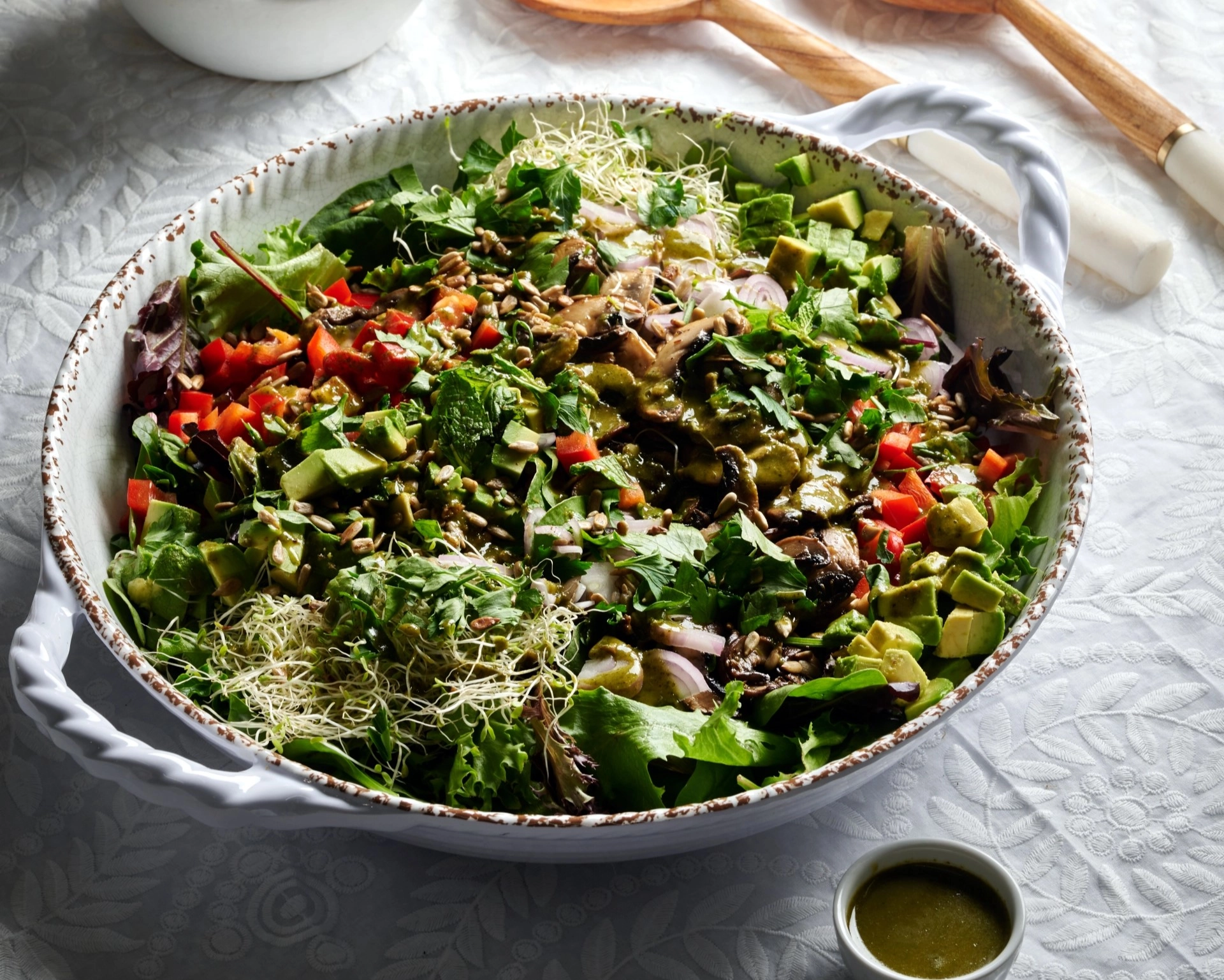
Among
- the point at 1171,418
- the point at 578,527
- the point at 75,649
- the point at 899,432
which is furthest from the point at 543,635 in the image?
the point at 1171,418

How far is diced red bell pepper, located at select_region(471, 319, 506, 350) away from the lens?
2967mm

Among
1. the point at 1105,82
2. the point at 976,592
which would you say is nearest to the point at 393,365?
the point at 976,592

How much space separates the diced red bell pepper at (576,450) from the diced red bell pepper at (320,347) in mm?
656

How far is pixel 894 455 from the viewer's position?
2.89 metres

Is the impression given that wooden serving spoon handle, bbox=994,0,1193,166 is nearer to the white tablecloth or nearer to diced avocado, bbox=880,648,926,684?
the white tablecloth

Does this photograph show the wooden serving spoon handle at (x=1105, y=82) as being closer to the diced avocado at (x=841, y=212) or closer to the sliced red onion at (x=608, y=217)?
the diced avocado at (x=841, y=212)

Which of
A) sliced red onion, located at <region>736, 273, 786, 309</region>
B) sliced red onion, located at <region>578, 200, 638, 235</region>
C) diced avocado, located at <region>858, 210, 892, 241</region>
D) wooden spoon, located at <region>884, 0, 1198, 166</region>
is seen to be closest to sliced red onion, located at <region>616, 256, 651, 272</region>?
sliced red onion, located at <region>578, 200, 638, 235</region>

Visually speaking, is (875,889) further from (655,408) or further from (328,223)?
(328,223)

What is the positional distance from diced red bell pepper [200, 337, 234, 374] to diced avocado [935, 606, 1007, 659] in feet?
6.02

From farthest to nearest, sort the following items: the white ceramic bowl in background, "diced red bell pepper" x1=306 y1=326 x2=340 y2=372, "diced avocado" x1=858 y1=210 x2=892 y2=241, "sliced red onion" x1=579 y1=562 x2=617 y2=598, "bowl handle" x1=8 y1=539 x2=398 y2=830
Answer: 1. the white ceramic bowl in background
2. "diced avocado" x1=858 y1=210 x2=892 y2=241
3. "diced red bell pepper" x1=306 y1=326 x2=340 y2=372
4. "sliced red onion" x1=579 y1=562 x2=617 y2=598
5. "bowl handle" x1=8 y1=539 x2=398 y2=830

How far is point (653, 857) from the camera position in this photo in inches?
101

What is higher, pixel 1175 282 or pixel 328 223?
pixel 1175 282

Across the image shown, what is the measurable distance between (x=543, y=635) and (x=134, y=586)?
35.5 inches

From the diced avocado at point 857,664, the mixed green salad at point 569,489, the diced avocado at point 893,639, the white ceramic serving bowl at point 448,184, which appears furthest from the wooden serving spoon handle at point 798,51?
the diced avocado at point 857,664
